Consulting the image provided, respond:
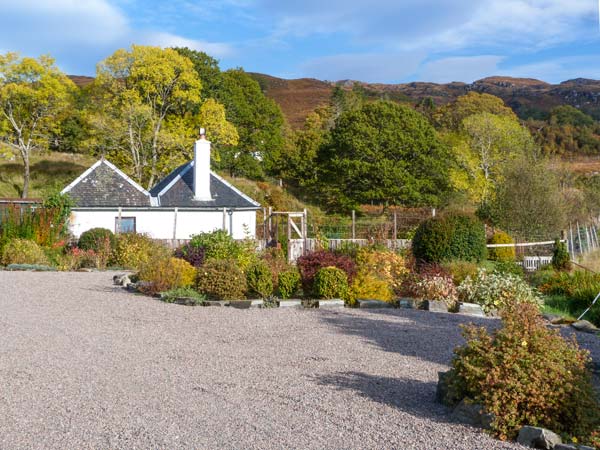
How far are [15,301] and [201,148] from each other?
17250 millimetres

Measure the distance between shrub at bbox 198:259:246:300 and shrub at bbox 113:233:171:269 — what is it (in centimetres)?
837

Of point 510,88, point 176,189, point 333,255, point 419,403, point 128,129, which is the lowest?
point 419,403

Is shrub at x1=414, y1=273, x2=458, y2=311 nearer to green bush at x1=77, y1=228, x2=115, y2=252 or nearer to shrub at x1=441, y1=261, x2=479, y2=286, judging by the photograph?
shrub at x1=441, y1=261, x2=479, y2=286

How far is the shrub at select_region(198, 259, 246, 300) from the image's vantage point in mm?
13172

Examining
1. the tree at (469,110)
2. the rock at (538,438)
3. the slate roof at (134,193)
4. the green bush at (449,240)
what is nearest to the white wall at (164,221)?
the slate roof at (134,193)

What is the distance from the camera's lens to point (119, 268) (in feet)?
70.8

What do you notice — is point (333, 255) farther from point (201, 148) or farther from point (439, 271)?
point (201, 148)

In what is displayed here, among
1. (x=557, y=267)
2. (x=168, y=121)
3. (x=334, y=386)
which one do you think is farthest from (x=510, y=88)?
(x=334, y=386)

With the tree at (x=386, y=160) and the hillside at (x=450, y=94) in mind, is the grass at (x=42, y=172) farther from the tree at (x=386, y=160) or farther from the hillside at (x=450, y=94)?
the hillside at (x=450, y=94)

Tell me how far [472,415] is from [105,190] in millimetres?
26949

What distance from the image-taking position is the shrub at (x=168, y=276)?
47.6 feet

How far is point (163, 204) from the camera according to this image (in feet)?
99.3

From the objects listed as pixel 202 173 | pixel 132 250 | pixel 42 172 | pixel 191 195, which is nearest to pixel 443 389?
pixel 132 250

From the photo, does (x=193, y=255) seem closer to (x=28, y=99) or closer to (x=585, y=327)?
(x=585, y=327)
